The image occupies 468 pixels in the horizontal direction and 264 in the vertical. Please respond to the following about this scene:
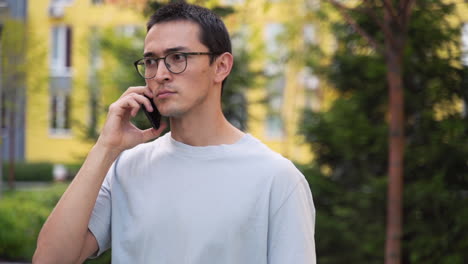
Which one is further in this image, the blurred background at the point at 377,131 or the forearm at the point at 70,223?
the blurred background at the point at 377,131

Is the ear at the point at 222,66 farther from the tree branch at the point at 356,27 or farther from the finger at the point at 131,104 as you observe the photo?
the tree branch at the point at 356,27

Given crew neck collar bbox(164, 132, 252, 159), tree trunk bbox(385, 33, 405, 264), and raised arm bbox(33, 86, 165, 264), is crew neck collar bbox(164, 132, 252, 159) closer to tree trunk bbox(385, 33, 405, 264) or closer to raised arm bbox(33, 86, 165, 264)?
raised arm bbox(33, 86, 165, 264)

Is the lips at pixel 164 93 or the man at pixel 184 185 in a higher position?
the lips at pixel 164 93

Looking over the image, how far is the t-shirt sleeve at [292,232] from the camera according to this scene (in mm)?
1981

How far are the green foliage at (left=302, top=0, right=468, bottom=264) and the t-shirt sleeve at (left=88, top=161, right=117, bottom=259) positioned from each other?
14.8 feet

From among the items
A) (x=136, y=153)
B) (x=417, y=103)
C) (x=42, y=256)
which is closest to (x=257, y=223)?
(x=136, y=153)

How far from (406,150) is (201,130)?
16.2 feet

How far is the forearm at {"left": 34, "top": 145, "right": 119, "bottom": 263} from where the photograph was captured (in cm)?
204

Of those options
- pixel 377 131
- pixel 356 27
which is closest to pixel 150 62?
pixel 356 27

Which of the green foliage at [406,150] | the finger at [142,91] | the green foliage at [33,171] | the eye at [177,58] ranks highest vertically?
the eye at [177,58]

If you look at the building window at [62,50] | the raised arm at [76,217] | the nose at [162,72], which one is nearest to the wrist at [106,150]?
the raised arm at [76,217]

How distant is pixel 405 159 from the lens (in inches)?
268

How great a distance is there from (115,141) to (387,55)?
3389mm

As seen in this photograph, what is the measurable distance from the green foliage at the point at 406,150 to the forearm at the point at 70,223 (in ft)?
15.3
